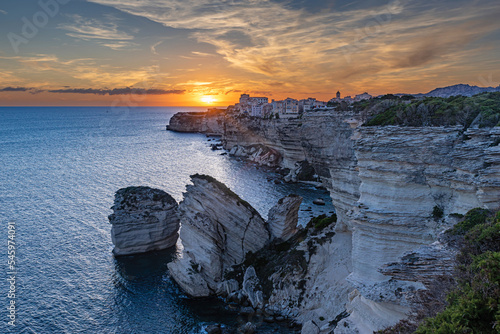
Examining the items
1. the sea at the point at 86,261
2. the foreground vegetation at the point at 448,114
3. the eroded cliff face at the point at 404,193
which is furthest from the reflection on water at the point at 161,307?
the foreground vegetation at the point at 448,114

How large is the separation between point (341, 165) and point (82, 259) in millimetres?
34732

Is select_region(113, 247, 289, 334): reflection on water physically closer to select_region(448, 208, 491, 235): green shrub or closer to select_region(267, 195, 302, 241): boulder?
select_region(267, 195, 302, 241): boulder

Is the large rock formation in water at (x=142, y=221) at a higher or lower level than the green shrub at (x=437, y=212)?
lower

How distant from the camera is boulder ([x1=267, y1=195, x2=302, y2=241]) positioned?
39.0 m

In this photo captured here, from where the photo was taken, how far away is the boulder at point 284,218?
128 feet

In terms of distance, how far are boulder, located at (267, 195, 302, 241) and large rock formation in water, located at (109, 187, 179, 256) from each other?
15.5m

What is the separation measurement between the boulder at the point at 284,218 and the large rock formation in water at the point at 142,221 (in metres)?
15.5

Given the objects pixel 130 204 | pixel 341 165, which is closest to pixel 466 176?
pixel 341 165

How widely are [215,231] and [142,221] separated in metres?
12.4

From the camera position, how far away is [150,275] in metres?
39.2

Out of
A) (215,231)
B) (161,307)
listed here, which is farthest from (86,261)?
(215,231)

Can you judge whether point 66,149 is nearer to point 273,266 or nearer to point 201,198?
point 201,198

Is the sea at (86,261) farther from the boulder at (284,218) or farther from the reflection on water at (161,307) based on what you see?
the boulder at (284,218)

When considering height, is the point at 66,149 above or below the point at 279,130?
below
